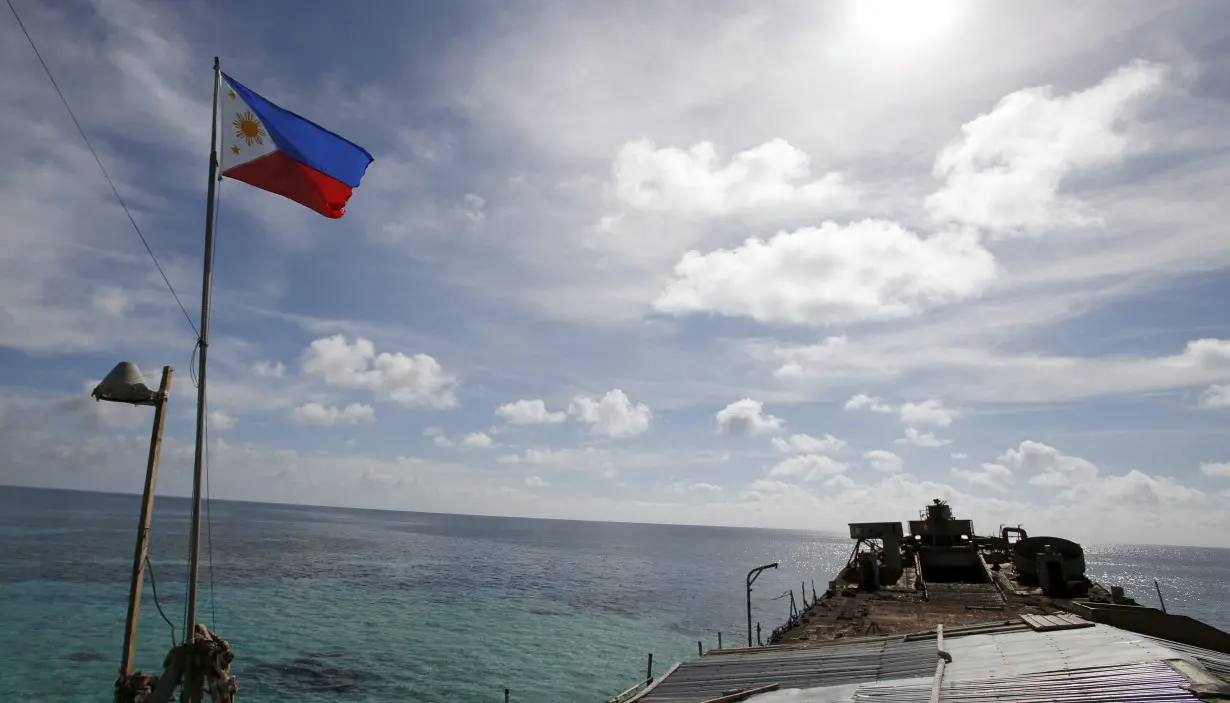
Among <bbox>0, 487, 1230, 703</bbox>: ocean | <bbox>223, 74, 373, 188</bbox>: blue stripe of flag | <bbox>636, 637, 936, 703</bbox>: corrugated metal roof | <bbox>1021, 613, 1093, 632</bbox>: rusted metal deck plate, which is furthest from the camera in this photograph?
<bbox>0, 487, 1230, 703</bbox>: ocean

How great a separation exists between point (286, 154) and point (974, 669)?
18.4 metres

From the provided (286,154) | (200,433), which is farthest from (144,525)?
(286,154)

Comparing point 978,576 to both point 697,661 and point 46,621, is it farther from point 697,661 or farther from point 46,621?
point 46,621

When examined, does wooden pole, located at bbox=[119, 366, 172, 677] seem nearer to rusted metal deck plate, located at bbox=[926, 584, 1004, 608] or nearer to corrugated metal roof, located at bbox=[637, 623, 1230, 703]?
corrugated metal roof, located at bbox=[637, 623, 1230, 703]

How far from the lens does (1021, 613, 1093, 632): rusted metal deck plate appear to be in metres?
16.2

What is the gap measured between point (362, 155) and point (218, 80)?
2893 millimetres

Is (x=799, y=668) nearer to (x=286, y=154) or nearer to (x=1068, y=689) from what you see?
(x=1068, y=689)

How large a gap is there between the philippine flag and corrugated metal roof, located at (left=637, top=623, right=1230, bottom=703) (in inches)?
558

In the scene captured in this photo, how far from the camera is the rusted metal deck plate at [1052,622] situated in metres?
16.2

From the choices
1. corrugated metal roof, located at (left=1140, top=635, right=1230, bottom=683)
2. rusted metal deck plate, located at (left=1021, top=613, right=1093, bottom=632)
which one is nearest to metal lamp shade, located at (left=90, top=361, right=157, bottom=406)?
corrugated metal roof, located at (left=1140, top=635, right=1230, bottom=683)

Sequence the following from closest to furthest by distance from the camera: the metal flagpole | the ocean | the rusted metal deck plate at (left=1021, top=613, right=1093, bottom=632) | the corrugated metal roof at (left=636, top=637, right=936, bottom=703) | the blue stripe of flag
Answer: the metal flagpole
the blue stripe of flag
the corrugated metal roof at (left=636, top=637, right=936, bottom=703)
the rusted metal deck plate at (left=1021, top=613, right=1093, bottom=632)
the ocean

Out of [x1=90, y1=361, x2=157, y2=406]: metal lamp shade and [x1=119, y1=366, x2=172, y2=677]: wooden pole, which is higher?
[x1=90, y1=361, x2=157, y2=406]: metal lamp shade

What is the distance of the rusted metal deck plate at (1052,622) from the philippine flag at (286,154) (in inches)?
803

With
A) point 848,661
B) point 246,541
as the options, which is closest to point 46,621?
point 848,661
